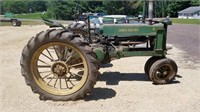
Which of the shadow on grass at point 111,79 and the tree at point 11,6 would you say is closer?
the shadow on grass at point 111,79

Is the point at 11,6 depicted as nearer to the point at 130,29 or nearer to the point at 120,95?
the point at 130,29

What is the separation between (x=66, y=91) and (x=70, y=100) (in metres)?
0.20

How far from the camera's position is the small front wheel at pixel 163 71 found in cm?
677

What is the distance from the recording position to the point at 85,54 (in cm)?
561

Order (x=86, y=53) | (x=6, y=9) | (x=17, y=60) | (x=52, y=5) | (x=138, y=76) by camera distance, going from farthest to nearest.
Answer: (x=6, y=9) < (x=52, y=5) < (x=17, y=60) < (x=138, y=76) < (x=86, y=53)

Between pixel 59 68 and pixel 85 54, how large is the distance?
2.33 feet

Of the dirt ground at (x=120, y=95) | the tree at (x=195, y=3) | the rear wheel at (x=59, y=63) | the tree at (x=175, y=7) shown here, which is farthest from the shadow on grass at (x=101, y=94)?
the tree at (x=195, y=3)

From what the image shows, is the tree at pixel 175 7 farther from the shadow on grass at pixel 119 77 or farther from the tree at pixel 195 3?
the shadow on grass at pixel 119 77

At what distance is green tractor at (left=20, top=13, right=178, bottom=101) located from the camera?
566 cm

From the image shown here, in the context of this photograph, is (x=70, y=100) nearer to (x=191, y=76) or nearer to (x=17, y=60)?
(x=191, y=76)

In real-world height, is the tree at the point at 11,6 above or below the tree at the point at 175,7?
above

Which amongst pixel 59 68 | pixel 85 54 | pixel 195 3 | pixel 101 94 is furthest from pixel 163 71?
pixel 195 3

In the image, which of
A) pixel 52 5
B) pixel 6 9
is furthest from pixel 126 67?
pixel 6 9

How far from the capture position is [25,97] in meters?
5.93
